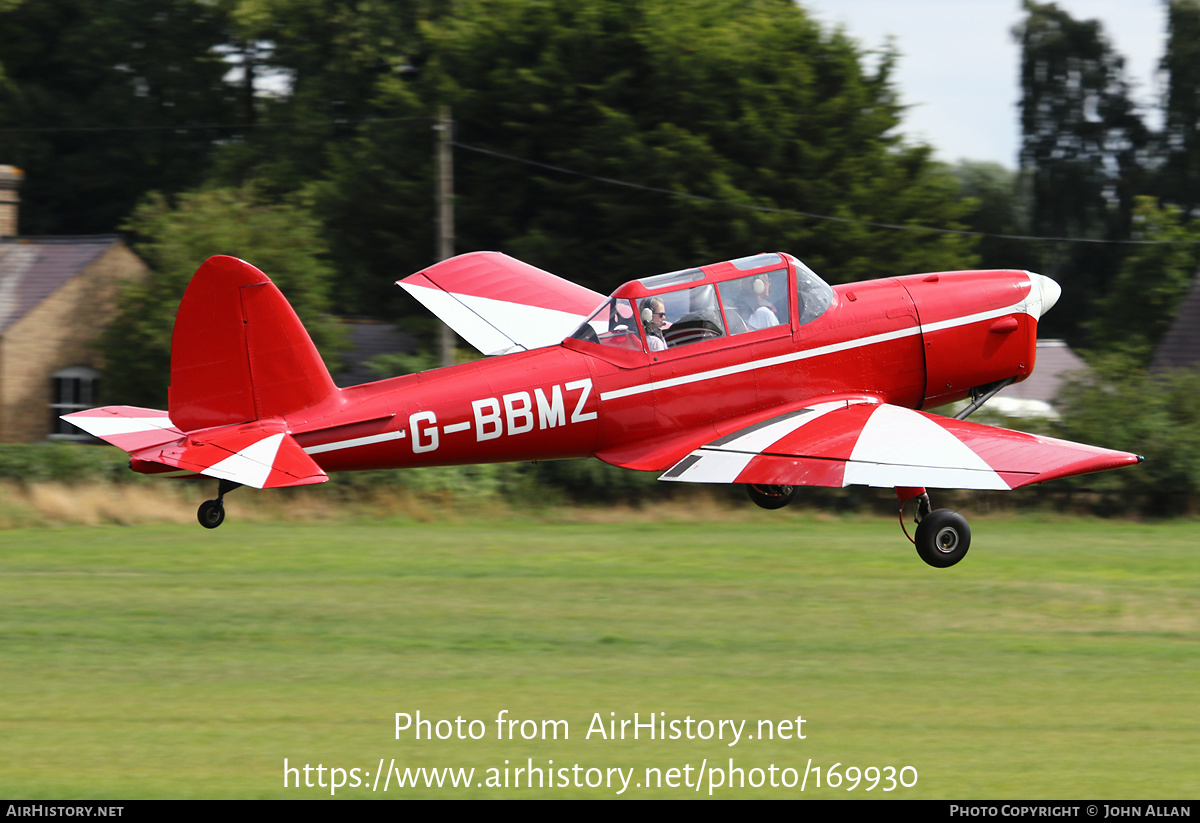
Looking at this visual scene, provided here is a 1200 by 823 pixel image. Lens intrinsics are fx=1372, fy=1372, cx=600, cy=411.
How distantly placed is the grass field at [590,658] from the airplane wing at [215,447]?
2.97m

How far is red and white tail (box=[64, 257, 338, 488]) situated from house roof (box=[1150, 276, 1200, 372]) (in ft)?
105

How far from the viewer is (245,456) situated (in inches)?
408

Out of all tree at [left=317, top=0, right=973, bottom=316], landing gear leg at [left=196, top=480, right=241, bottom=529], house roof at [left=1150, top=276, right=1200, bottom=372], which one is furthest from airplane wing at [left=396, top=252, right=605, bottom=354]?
house roof at [left=1150, top=276, right=1200, bottom=372]

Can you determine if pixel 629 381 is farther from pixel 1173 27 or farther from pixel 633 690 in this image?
pixel 1173 27

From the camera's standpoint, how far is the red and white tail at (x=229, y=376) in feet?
35.5

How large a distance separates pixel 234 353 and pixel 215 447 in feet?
3.06

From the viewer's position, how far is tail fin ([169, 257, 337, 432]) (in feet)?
36.0

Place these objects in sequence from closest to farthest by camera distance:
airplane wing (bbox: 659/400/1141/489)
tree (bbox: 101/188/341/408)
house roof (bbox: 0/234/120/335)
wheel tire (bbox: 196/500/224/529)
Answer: airplane wing (bbox: 659/400/1141/489) → wheel tire (bbox: 196/500/224/529) → tree (bbox: 101/188/341/408) → house roof (bbox: 0/234/120/335)

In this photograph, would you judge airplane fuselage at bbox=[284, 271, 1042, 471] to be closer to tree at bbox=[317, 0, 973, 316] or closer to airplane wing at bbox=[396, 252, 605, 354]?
airplane wing at bbox=[396, 252, 605, 354]

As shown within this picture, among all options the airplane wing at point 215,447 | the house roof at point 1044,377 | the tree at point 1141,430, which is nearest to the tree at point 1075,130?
the house roof at point 1044,377

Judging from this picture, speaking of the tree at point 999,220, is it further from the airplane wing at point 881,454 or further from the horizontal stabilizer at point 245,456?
the horizontal stabilizer at point 245,456

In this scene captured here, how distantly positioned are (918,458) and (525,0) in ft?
90.8

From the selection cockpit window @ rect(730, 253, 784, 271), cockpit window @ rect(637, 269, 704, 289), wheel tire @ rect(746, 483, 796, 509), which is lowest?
wheel tire @ rect(746, 483, 796, 509)

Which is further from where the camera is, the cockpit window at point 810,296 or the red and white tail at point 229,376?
the cockpit window at point 810,296
